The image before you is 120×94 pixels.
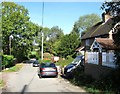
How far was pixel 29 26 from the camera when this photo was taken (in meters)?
60.7

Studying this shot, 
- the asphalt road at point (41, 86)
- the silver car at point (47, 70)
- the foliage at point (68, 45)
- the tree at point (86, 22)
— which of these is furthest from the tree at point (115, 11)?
the tree at point (86, 22)

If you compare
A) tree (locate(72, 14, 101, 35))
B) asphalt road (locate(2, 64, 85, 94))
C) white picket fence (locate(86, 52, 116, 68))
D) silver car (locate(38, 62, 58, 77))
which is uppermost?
tree (locate(72, 14, 101, 35))

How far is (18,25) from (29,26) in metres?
2.51

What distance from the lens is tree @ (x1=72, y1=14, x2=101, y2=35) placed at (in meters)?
98.7

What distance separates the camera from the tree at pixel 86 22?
324ft

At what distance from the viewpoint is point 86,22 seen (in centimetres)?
9962

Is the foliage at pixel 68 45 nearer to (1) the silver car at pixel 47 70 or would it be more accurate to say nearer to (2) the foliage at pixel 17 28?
(2) the foliage at pixel 17 28

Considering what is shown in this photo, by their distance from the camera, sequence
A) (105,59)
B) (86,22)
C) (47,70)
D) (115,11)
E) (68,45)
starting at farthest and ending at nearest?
(86,22) → (68,45) → (47,70) → (105,59) → (115,11)

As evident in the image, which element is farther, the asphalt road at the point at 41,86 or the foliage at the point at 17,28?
the foliage at the point at 17,28

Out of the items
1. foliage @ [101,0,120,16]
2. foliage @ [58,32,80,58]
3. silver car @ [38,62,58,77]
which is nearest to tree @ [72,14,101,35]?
foliage @ [58,32,80,58]

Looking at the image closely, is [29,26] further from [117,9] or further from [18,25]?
[117,9]

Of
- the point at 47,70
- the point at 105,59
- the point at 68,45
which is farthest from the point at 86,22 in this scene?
the point at 105,59

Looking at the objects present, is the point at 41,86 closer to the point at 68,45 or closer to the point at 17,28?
the point at 68,45

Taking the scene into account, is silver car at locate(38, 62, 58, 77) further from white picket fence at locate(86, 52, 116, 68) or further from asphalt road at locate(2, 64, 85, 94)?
white picket fence at locate(86, 52, 116, 68)
